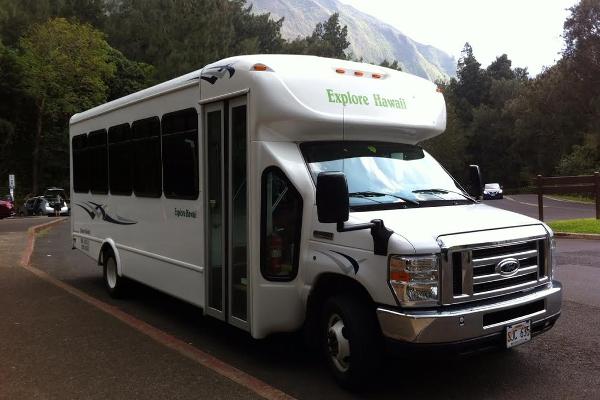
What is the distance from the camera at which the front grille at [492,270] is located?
4148 millimetres

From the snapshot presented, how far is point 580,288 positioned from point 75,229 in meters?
8.13

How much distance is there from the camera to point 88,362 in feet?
17.9

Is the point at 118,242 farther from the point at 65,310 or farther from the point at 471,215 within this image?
the point at 471,215

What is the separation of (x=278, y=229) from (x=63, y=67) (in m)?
41.5

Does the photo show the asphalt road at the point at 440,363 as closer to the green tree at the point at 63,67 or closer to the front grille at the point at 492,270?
the front grille at the point at 492,270

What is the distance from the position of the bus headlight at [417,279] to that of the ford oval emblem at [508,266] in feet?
1.96

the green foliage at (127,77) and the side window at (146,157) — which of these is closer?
the side window at (146,157)

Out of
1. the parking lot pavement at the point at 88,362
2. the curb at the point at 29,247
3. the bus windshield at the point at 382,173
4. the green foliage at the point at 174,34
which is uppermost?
the green foliage at the point at 174,34

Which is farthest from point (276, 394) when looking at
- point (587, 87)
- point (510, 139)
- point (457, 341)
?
point (510, 139)

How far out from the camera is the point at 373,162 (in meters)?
5.31

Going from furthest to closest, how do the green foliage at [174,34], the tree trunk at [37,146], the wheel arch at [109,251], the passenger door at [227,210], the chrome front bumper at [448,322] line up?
1. the green foliage at [174,34]
2. the tree trunk at [37,146]
3. the wheel arch at [109,251]
4. the passenger door at [227,210]
5. the chrome front bumper at [448,322]

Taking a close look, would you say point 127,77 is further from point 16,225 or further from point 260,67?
point 260,67

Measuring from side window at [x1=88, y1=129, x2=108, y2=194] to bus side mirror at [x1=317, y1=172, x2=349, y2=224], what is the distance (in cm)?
524

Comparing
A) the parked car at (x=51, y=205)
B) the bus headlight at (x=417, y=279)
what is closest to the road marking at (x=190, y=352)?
the bus headlight at (x=417, y=279)
